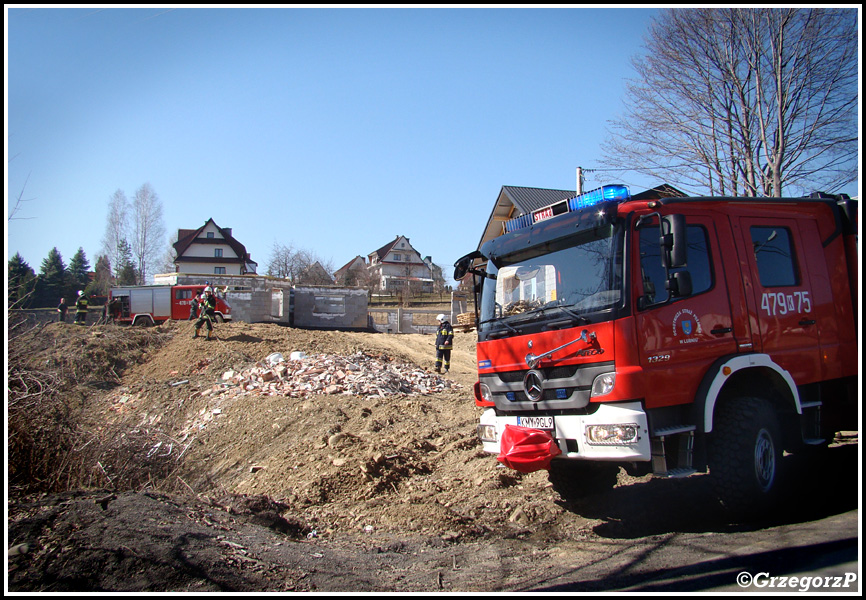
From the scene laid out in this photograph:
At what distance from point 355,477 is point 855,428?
18.4 feet

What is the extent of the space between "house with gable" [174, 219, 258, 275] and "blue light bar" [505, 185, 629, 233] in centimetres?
5541

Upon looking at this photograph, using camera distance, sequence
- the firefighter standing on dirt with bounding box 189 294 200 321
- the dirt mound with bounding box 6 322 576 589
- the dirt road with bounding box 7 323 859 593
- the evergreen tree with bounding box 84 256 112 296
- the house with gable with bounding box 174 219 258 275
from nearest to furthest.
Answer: the dirt road with bounding box 7 323 859 593
the dirt mound with bounding box 6 322 576 589
the firefighter standing on dirt with bounding box 189 294 200 321
the evergreen tree with bounding box 84 256 112 296
the house with gable with bounding box 174 219 258 275

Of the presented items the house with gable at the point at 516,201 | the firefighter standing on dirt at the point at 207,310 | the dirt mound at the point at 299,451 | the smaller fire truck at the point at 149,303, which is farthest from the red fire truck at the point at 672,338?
the smaller fire truck at the point at 149,303

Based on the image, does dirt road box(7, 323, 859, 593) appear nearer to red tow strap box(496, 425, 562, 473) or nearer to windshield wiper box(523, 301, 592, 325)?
red tow strap box(496, 425, 562, 473)

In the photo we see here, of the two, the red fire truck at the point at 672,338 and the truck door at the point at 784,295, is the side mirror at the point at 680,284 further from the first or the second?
the truck door at the point at 784,295

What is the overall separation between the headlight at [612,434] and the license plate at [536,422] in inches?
15.8

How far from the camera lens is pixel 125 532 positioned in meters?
4.06

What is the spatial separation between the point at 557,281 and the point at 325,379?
7.49m

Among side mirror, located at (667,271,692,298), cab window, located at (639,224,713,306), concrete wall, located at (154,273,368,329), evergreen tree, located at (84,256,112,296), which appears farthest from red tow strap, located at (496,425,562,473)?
evergreen tree, located at (84,256,112,296)

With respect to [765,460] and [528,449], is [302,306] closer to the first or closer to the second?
[528,449]

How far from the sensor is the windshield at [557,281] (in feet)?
14.6

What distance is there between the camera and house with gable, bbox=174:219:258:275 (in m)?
56.0

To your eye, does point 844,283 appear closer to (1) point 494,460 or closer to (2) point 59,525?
(1) point 494,460

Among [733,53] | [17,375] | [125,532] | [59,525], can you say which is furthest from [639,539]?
[733,53]
